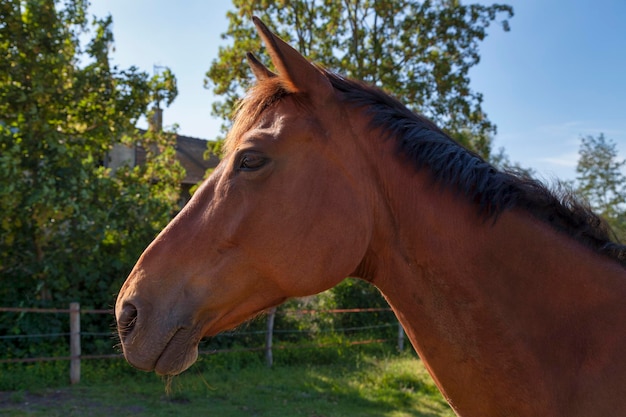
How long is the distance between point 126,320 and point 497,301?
128cm

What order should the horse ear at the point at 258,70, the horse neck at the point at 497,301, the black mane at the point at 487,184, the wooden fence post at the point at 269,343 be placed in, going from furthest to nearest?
the wooden fence post at the point at 269,343 < the horse ear at the point at 258,70 < the black mane at the point at 487,184 < the horse neck at the point at 497,301

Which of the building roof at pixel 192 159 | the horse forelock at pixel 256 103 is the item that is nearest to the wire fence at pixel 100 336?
the horse forelock at pixel 256 103

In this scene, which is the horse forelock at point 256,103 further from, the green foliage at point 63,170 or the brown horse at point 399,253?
the green foliage at point 63,170

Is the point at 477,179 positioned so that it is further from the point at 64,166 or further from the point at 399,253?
the point at 64,166

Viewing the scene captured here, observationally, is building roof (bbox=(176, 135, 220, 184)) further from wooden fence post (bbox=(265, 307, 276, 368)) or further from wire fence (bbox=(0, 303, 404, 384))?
wooden fence post (bbox=(265, 307, 276, 368))

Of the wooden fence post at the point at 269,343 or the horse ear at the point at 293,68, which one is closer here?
the horse ear at the point at 293,68

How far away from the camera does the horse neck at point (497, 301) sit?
1615 millimetres

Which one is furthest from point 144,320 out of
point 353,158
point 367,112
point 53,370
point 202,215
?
point 53,370

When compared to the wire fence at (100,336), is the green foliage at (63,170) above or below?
above

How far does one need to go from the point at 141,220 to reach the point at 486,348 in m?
9.38

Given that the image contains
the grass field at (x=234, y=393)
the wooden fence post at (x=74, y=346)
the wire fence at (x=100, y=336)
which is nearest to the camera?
the grass field at (x=234, y=393)

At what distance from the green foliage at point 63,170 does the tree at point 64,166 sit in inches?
0.8

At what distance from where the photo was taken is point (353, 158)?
1.90 meters

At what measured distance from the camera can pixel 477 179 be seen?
5.94 ft
